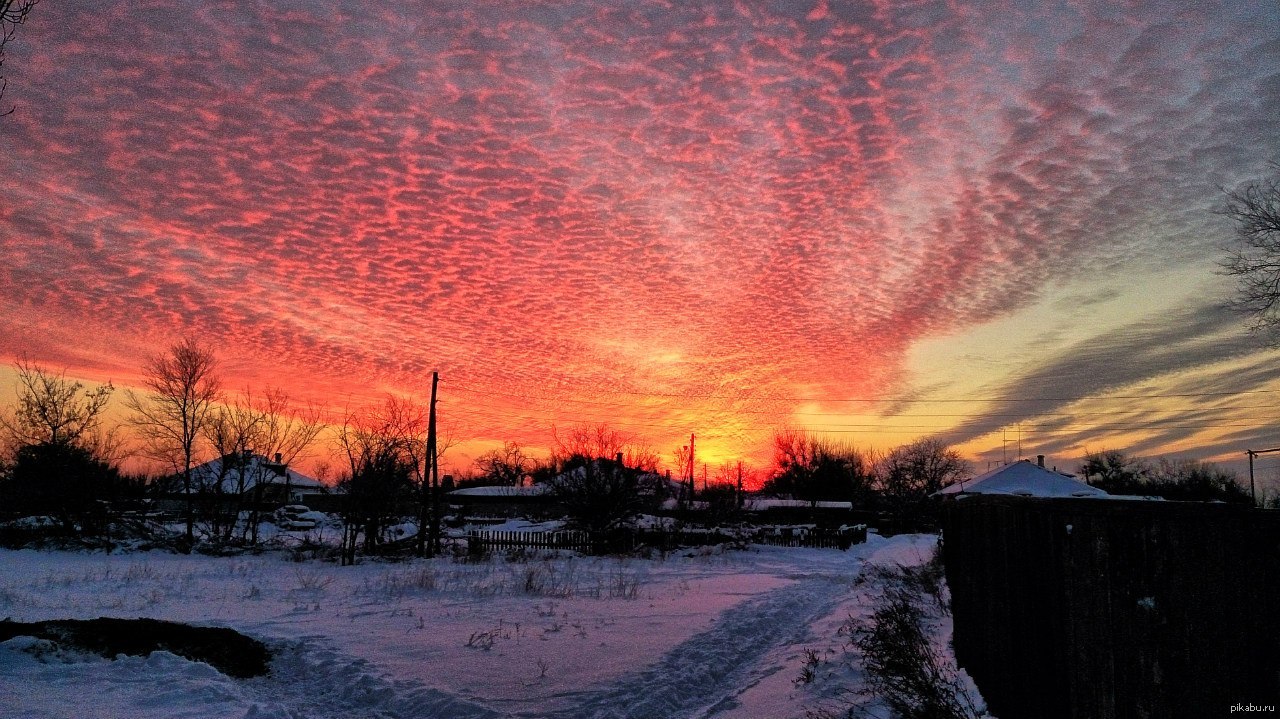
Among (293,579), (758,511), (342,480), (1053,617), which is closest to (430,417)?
(342,480)

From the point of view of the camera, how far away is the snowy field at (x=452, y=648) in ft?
25.8

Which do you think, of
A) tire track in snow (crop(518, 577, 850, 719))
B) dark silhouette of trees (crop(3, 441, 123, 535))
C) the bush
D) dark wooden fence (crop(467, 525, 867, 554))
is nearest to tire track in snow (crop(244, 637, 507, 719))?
tire track in snow (crop(518, 577, 850, 719))

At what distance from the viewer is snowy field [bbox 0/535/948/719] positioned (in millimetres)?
7867

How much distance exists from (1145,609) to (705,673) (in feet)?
22.4

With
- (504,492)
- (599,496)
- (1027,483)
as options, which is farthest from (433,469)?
(504,492)

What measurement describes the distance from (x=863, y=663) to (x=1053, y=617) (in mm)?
4270

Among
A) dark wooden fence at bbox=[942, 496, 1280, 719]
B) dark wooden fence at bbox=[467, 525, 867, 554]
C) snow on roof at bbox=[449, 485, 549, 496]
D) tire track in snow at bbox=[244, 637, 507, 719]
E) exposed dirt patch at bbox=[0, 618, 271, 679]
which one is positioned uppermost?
dark wooden fence at bbox=[942, 496, 1280, 719]

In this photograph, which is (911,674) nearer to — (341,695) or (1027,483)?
(341,695)

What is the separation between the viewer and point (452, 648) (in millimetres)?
10250

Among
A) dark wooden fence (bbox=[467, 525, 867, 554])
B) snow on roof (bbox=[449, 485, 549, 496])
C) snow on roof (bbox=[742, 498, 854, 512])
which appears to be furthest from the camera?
snow on roof (bbox=[449, 485, 549, 496])

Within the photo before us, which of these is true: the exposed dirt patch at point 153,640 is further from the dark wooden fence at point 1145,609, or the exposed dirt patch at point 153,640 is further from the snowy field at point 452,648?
the dark wooden fence at point 1145,609

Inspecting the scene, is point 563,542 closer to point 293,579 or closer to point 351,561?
point 351,561

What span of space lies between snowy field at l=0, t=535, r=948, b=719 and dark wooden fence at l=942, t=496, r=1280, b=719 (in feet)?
9.04

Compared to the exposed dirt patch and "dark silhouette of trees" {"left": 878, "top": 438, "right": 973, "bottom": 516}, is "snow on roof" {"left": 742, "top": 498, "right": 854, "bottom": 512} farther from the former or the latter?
the exposed dirt patch
